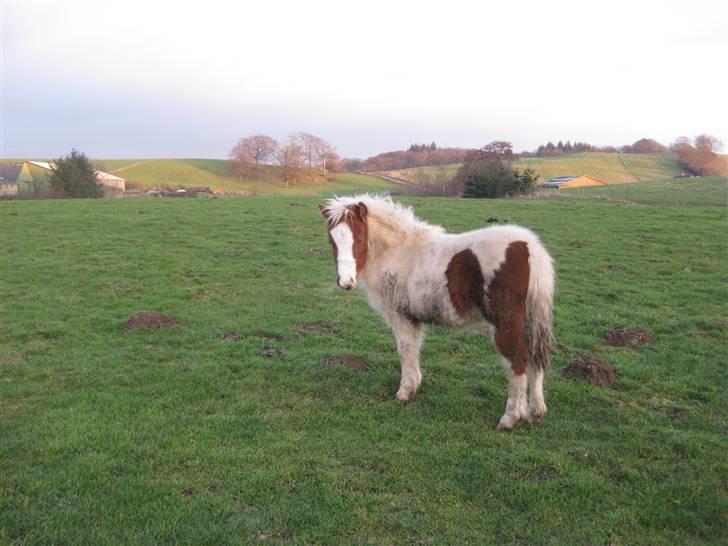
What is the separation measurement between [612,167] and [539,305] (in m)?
92.2

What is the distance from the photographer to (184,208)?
27.8 meters

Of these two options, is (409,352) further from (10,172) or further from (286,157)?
(10,172)

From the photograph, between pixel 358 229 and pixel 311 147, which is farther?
pixel 311 147

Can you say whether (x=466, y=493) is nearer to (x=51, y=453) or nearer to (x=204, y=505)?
(x=204, y=505)

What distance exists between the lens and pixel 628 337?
888cm

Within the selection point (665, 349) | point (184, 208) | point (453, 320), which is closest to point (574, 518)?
point (453, 320)

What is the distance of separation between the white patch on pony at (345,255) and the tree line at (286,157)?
209ft

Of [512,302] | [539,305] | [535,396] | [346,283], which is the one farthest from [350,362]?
[539,305]

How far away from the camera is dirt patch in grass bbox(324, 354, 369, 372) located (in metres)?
7.86

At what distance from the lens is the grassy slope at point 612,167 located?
79.1 metres

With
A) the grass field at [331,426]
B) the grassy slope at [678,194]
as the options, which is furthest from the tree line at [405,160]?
the grass field at [331,426]

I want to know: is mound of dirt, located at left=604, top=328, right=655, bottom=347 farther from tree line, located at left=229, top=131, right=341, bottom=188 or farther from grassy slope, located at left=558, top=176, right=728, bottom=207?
tree line, located at left=229, top=131, right=341, bottom=188

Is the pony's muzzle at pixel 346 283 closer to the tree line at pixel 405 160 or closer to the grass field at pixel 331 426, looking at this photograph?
the grass field at pixel 331 426

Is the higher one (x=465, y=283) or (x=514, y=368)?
(x=465, y=283)
